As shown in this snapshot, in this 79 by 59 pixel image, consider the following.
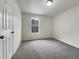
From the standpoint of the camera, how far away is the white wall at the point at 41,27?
4.78m

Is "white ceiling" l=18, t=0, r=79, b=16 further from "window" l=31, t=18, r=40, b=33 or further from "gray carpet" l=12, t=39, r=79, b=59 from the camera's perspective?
"gray carpet" l=12, t=39, r=79, b=59

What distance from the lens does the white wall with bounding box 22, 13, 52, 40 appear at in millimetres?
4777

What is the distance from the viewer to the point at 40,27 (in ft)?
17.6

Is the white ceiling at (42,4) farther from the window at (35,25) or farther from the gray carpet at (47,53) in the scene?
the gray carpet at (47,53)

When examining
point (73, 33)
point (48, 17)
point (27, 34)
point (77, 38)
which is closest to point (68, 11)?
point (73, 33)

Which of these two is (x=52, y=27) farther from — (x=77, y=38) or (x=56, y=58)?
(x=56, y=58)

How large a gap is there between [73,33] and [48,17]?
2856 millimetres

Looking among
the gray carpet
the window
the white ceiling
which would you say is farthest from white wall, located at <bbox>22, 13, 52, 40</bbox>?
the gray carpet

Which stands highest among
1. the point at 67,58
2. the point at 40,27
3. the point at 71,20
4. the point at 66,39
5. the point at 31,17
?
the point at 31,17

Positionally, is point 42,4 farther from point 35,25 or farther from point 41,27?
point 41,27

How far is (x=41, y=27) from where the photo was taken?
17.7 feet

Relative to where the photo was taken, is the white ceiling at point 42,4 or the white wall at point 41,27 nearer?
the white ceiling at point 42,4

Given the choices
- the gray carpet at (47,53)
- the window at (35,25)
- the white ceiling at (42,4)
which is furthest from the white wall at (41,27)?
the gray carpet at (47,53)

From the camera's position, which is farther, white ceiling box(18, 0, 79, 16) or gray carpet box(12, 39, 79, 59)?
white ceiling box(18, 0, 79, 16)
